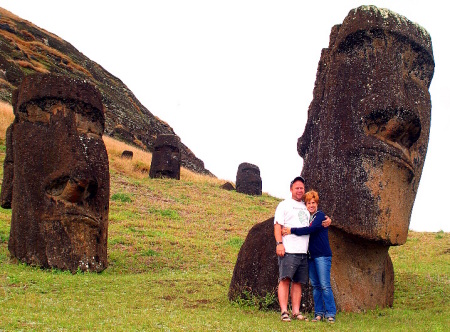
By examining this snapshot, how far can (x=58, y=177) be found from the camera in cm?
966

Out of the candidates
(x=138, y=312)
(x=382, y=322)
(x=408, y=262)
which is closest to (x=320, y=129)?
(x=382, y=322)

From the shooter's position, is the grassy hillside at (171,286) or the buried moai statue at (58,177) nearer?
the grassy hillside at (171,286)

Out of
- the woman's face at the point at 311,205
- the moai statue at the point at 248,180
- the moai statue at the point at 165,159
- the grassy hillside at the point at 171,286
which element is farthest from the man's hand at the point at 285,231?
the moai statue at the point at 248,180

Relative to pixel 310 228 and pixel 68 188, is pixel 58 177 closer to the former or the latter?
pixel 68 188

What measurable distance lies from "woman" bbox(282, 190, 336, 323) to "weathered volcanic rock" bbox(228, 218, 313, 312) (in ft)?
1.87

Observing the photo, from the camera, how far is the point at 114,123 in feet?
142

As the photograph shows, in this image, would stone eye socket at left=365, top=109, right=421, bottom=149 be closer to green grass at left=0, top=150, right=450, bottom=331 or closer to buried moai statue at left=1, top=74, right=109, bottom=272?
green grass at left=0, top=150, right=450, bottom=331

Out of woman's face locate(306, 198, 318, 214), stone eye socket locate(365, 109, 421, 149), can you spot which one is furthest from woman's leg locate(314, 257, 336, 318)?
stone eye socket locate(365, 109, 421, 149)

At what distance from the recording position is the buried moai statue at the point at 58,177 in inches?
380

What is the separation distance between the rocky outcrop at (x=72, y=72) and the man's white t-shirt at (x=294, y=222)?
30.3 meters

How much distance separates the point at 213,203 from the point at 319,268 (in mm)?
15710

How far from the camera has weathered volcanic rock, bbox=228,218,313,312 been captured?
277 inches

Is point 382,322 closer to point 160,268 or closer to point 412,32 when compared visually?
point 412,32

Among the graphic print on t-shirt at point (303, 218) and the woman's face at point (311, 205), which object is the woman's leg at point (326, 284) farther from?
the woman's face at point (311, 205)
